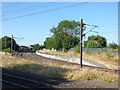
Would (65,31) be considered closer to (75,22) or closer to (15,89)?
(75,22)

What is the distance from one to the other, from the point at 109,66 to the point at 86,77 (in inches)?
554

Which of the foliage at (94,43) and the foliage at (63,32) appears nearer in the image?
the foliage at (94,43)

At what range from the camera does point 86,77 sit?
13750 millimetres

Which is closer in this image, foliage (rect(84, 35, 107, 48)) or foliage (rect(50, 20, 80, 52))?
foliage (rect(84, 35, 107, 48))

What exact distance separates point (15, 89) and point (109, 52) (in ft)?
94.2

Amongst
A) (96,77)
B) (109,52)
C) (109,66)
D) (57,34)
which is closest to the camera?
(96,77)

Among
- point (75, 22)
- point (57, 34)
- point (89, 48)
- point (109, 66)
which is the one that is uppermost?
point (75, 22)

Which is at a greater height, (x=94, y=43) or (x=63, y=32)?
(x=63, y=32)

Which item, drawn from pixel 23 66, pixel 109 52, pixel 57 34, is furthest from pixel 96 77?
pixel 57 34

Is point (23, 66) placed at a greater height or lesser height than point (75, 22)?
lesser

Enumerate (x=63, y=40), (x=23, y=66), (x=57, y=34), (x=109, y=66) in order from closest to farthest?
(x=23, y=66)
(x=109, y=66)
(x=63, y=40)
(x=57, y=34)

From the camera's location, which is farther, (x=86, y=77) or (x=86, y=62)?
(x=86, y=62)

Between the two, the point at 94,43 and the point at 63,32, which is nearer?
the point at 94,43

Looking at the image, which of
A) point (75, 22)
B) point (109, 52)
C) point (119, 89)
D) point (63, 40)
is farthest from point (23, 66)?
point (75, 22)
